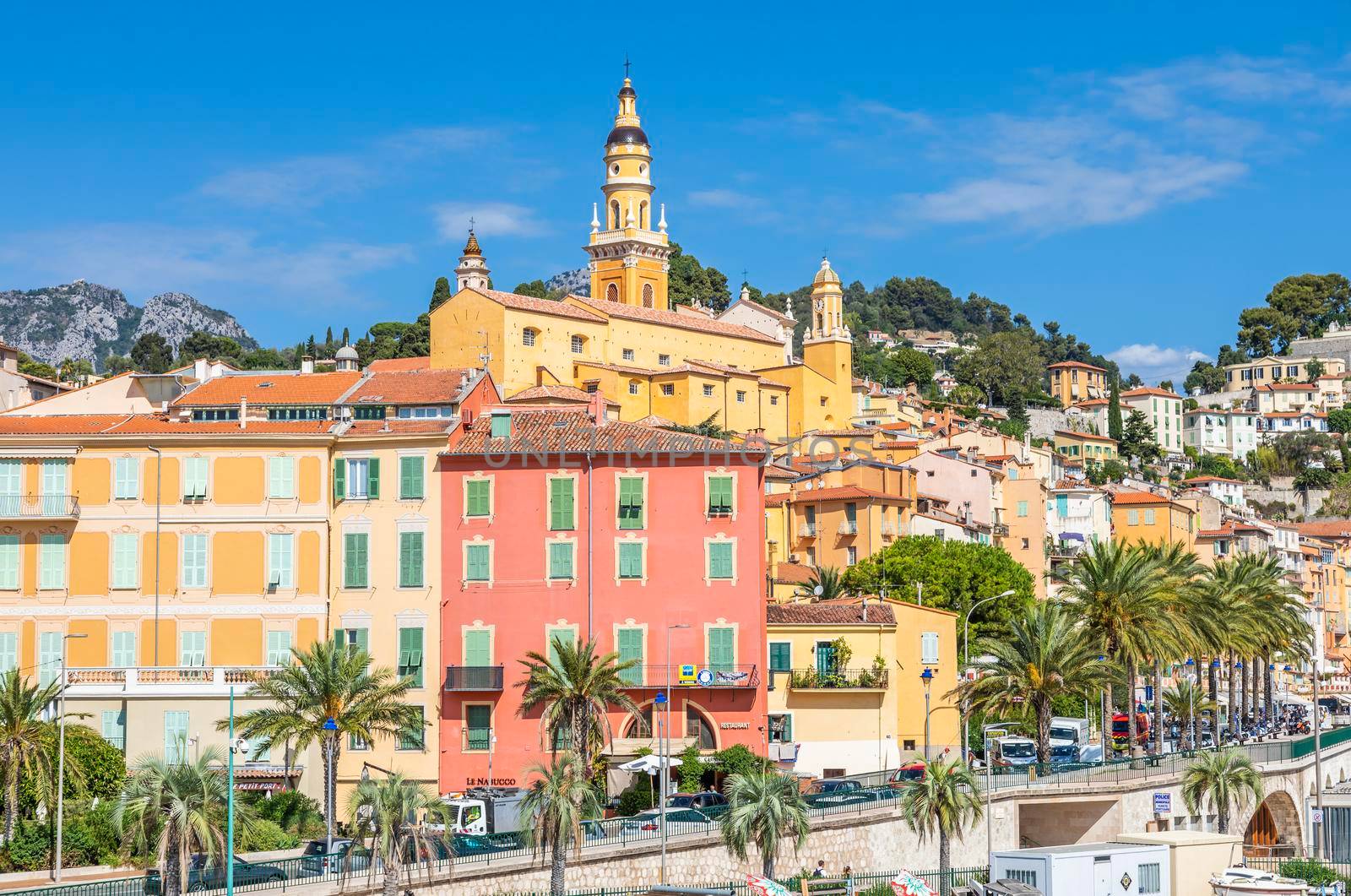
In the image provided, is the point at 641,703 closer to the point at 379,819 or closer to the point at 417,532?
the point at 417,532

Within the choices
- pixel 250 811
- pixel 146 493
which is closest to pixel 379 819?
pixel 250 811

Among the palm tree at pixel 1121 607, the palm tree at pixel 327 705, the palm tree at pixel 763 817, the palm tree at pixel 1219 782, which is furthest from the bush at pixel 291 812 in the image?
the palm tree at pixel 1219 782

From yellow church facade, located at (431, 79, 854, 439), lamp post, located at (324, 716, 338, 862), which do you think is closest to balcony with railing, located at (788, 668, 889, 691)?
lamp post, located at (324, 716, 338, 862)

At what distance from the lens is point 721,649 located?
56594mm

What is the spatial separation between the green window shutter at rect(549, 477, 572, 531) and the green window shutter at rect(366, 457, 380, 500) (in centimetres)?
532

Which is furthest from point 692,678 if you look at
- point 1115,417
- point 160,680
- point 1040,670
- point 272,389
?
point 1115,417

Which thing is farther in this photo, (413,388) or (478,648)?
(413,388)

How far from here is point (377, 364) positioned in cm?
10288

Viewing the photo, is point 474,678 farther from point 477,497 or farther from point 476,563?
point 477,497

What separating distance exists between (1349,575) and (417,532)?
368 feet

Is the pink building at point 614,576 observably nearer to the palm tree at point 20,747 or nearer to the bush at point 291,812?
the bush at point 291,812

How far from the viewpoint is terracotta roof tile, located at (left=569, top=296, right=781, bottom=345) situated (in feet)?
405

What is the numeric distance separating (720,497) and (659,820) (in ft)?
49.1

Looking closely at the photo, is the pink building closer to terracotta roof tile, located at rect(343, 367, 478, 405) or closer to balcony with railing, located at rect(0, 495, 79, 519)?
terracotta roof tile, located at rect(343, 367, 478, 405)
